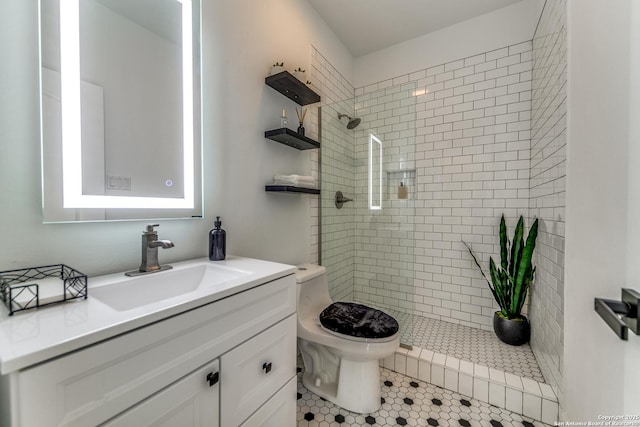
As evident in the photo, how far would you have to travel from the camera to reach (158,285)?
3.20ft

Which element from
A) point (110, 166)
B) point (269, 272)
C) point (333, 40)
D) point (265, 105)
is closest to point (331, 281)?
point (269, 272)

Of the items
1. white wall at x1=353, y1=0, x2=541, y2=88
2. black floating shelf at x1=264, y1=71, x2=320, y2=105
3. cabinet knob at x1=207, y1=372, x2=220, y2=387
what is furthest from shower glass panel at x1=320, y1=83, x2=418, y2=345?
cabinet knob at x1=207, y1=372, x2=220, y2=387

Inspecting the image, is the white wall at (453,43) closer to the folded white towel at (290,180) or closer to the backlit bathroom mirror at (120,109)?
the folded white towel at (290,180)

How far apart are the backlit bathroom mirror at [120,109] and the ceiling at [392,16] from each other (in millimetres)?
1384

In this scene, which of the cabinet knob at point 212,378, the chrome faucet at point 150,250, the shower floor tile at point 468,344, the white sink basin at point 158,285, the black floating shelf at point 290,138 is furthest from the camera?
the shower floor tile at point 468,344

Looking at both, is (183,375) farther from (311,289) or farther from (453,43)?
(453,43)

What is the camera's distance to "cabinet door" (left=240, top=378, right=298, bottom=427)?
2.99 feet

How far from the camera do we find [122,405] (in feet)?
1.83

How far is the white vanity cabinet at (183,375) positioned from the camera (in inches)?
18.2

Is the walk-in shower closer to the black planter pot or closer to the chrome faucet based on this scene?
the black planter pot

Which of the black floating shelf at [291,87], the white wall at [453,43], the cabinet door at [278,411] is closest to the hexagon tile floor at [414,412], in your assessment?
the cabinet door at [278,411]

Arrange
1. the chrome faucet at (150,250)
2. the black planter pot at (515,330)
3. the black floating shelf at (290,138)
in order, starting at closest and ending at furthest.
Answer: the chrome faucet at (150,250), the black floating shelf at (290,138), the black planter pot at (515,330)

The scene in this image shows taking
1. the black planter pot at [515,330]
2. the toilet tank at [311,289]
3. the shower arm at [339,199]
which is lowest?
the black planter pot at [515,330]

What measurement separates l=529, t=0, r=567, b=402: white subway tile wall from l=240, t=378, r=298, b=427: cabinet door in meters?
1.38
